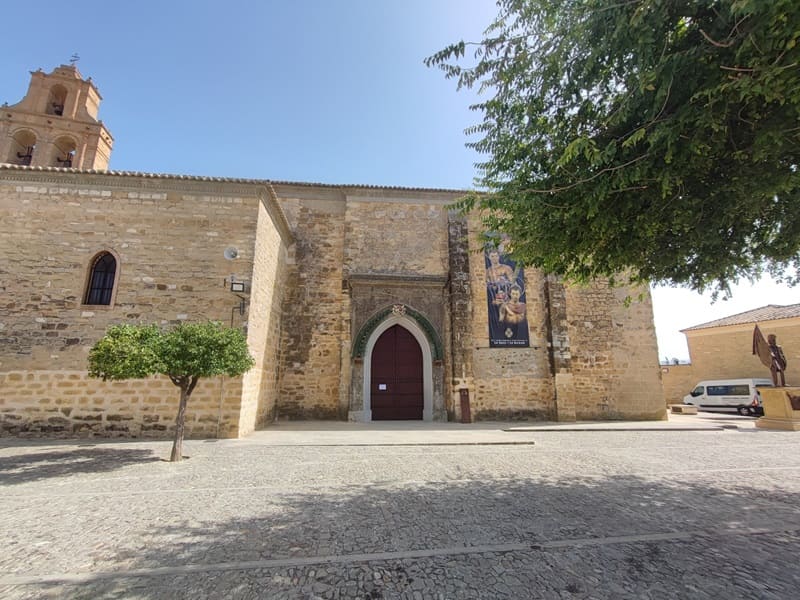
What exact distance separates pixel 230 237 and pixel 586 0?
8.23m

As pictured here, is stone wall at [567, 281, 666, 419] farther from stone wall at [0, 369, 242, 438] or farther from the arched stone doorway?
stone wall at [0, 369, 242, 438]

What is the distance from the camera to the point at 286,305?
39.2 feet

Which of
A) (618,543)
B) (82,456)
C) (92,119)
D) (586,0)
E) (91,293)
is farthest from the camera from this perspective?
(92,119)

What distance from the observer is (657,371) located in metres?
12.8

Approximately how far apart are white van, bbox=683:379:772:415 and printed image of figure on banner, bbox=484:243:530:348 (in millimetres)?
12858

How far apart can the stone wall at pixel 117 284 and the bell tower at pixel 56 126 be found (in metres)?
9.77

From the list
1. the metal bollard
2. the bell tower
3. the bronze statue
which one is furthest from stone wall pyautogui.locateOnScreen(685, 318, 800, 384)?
the bell tower

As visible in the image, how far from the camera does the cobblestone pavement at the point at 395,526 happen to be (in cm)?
232

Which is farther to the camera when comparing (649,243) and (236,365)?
(236,365)

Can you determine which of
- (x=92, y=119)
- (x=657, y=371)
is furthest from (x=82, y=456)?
(x=92, y=119)

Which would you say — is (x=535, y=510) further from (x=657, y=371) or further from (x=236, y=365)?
(x=657, y=371)

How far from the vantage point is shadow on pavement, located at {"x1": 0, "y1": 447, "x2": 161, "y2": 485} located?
4906 millimetres

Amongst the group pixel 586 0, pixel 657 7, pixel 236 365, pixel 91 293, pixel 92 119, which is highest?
pixel 92 119

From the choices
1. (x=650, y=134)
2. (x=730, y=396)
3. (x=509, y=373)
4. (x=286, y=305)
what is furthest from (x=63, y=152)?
(x=730, y=396)
